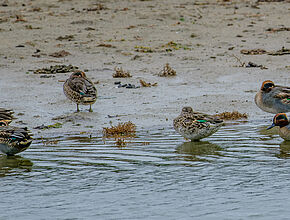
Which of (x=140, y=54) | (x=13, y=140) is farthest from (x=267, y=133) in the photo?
(x=140, y=54)

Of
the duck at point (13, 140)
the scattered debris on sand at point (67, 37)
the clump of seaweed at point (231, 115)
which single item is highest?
the scattered debris on sand at point (67, 37)

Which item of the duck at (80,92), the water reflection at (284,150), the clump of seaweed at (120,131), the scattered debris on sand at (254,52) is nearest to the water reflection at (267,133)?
the water reflection at (284,150)

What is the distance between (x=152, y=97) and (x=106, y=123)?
2.56 metres

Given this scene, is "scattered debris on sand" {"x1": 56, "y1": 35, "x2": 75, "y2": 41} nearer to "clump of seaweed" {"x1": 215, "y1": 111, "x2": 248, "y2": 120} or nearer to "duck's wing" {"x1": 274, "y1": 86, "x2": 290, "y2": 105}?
"clump of seaweed" {"x1": 215, "y1": 111, "x2": 248, "y2": 120}

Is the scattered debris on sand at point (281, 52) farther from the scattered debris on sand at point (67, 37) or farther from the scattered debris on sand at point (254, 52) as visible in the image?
the scattered debris on sand at point (67, 37)

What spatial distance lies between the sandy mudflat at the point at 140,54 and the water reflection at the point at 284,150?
267 centimetres

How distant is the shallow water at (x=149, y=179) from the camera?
7.45 meters

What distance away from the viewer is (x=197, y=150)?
10484 mm

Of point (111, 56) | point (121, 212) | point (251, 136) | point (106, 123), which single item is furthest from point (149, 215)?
point (111, 56)

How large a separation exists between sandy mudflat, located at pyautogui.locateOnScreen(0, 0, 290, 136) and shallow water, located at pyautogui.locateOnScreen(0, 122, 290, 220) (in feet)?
6.85

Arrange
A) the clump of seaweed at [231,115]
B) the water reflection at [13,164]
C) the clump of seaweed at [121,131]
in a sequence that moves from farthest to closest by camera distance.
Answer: the clump of seaweed at [231,115], the clump of seaweed at [121,131], the water reflection at [13,164]

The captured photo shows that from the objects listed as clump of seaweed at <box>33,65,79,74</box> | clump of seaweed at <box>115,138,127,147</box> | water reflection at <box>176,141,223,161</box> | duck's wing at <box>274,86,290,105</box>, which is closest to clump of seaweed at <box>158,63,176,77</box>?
clump of seaweed at <box>33,65,79,74</box>

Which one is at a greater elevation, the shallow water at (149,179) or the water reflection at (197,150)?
the water reflection at (197,150)

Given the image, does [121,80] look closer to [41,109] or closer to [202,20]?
[41,109]
